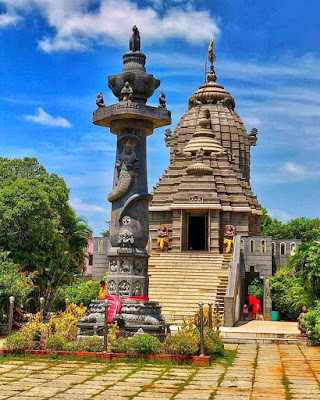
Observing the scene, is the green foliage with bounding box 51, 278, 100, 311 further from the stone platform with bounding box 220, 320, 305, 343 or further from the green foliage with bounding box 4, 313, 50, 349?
the green foliage with bounding box 4, 313, 50, 349

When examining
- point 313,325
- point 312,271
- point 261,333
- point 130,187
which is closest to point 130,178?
point 130,187

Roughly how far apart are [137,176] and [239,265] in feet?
39.4

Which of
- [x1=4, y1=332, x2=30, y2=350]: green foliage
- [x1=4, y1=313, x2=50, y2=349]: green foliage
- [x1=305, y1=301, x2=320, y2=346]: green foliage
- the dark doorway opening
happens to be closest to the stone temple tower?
the dark doorway opening

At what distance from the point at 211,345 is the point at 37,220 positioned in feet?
44.5

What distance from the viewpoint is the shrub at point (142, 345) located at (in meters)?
12.6

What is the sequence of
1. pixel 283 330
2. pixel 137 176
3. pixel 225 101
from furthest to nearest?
pixel 225 101
pixel 283 330
pixel 137 176

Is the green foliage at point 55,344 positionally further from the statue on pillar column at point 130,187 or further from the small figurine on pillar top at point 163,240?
the small figurine on pillar top at point 163,240

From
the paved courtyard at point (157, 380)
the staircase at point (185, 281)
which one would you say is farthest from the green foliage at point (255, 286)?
the paved courtyard at point (157, 380)

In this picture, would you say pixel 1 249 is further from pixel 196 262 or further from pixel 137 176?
pixel 137 176

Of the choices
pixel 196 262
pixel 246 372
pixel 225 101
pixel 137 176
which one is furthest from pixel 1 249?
pixel 225 101

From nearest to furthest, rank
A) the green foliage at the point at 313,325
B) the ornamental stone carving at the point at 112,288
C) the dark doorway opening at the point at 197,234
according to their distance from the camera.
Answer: the ornamental stone carving at the point at 112,288, the green foliage at the point at 313,325, the dark doorway opening at the point at 197,234

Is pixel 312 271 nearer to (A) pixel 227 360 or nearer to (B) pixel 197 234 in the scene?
(A) pixel 227 360

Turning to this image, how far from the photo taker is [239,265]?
26781 millimetres

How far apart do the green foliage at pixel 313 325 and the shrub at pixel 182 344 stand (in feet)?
18.1
